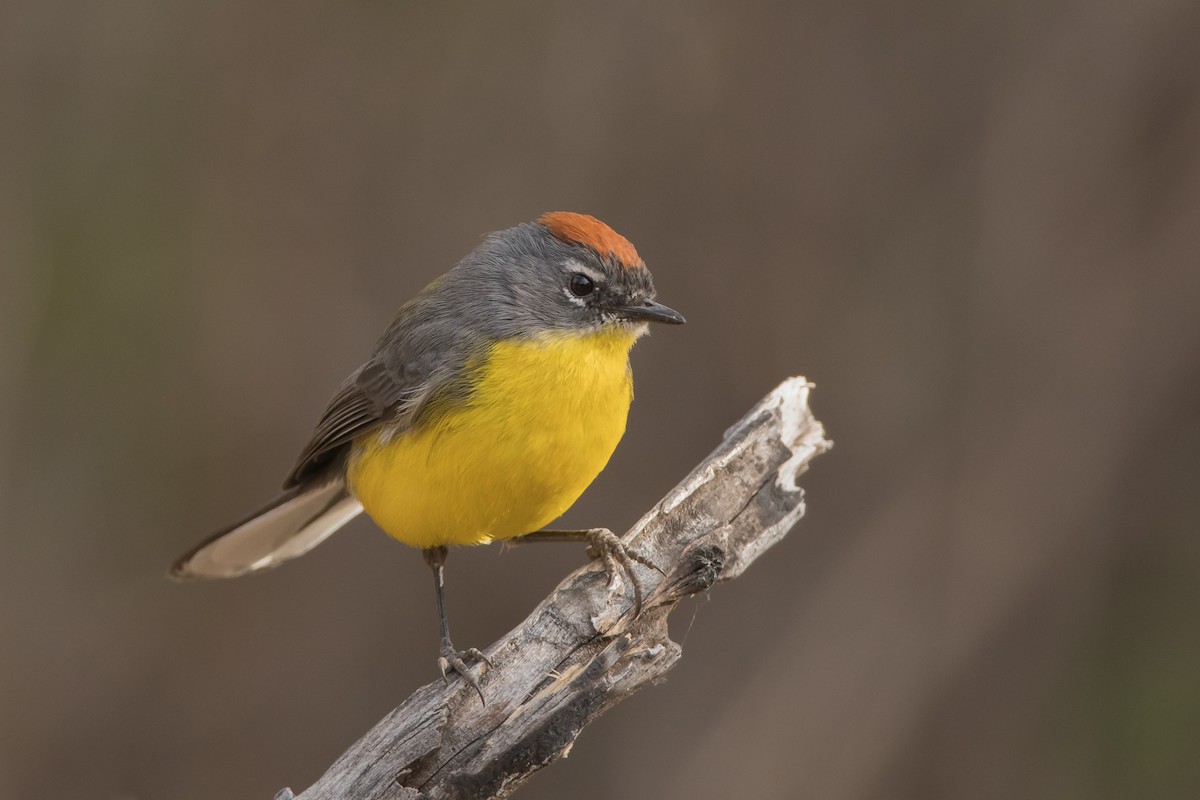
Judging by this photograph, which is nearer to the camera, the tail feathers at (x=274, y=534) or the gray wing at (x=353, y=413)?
the gray wing at (x=353, y=413)

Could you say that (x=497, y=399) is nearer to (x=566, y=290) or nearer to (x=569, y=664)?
(x=566, y=290)

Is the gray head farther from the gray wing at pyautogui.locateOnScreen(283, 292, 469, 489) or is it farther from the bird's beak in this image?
the gray wing at pyautogui.locateOnScreen(283, 292, 469, 489)

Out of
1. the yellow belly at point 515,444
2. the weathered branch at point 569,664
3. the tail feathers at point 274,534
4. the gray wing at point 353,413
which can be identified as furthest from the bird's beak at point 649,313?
the tail feathers at point 274,534

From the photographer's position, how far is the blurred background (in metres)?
7.49

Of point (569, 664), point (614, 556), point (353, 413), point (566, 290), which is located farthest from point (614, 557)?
point (353, 413)

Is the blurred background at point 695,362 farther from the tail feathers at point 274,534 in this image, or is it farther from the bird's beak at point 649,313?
the bird's beak at point 649,313

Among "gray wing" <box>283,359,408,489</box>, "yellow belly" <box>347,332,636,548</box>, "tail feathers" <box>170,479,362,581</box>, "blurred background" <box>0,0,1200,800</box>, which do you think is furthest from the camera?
"blurred background" <box>0,0,1200,800</box>

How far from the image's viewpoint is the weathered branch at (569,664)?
3.93m

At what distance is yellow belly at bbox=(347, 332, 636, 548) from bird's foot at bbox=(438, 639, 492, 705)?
0.51m

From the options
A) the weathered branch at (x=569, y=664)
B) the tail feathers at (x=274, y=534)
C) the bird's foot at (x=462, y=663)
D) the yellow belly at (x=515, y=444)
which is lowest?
the weathered branch at (x=569, y=664)

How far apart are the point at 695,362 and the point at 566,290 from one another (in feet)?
10.2

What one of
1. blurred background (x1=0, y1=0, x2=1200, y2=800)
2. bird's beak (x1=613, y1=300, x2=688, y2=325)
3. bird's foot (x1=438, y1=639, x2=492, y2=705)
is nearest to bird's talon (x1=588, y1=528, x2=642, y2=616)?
bird's foot (x1=438, y1=639, x2=492, y2=705)

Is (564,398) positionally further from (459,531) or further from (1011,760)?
(1011,760)

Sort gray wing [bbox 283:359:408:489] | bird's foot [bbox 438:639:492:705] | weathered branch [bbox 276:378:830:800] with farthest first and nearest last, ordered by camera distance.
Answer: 1. gray wing [bbox 283:359:408:489]
2. bird's foot [bbox 438:639:492:705]
3. weathered branch [bbox 276:378:830:800]
